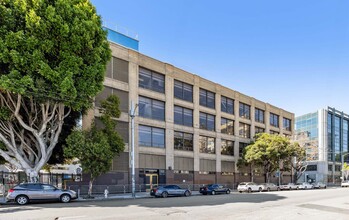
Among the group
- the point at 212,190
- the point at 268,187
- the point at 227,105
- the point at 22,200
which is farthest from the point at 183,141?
the point at 22,200

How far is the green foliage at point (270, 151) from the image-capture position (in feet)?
154

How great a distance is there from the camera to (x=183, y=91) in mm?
43031

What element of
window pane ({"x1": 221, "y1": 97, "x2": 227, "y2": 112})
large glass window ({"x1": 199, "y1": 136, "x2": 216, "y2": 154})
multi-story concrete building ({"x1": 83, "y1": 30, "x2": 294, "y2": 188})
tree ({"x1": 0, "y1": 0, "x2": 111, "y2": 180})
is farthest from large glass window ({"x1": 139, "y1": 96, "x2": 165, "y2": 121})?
window pane ({"x1": 221, "y1": 97, "x2": 227, "y2": 112})

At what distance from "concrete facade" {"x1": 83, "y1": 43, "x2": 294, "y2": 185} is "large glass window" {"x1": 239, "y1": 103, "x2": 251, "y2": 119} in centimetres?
68

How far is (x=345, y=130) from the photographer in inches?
3824

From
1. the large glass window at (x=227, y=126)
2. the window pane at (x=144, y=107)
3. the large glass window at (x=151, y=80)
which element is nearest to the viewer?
the window pane at (x=144, y=107)

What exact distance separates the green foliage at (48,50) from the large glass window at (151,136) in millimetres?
14727

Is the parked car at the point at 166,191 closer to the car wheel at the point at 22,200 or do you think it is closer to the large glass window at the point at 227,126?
the car wheel at the point at 22,200

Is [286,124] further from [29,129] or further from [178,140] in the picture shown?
[29,129]

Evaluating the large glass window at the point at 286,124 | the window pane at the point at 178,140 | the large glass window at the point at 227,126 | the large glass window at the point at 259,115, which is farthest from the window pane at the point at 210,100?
the large glass window at the point at 286,124

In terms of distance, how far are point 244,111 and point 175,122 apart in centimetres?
1779

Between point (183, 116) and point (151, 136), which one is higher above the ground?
point (183, 116)

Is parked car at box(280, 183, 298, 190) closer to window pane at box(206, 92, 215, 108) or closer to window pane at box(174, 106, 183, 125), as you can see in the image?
window pane at box(206, 92, 215, 108)

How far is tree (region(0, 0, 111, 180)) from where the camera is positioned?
19.9m
